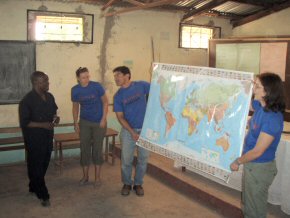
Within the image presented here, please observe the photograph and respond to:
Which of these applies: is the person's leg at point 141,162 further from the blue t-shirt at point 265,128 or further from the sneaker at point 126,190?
the blue t-shirt at point 265,128

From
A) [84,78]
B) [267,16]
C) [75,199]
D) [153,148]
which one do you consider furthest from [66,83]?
[267,16]

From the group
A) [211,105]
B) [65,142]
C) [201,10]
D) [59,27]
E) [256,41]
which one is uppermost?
[201,10]

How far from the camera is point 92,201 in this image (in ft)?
13.6

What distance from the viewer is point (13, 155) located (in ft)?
18.5

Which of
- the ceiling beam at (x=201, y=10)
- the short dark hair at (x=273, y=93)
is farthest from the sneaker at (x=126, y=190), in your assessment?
the ceiling beam at (x=201, y=10)

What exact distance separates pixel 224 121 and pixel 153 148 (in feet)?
3.24

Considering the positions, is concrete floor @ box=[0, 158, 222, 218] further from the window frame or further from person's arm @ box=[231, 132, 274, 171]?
the window frame

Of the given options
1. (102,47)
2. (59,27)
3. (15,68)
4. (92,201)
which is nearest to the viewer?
(92,201)

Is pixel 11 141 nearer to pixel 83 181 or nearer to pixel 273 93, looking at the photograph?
pixel 83 181

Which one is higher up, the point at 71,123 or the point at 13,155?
the point at 71,123

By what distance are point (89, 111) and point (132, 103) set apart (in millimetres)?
661

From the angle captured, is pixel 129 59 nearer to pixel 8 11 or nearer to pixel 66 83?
pixel 66 83

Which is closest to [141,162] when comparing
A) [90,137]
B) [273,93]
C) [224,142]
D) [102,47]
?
[90,137]

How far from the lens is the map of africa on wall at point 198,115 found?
2.72 meters
